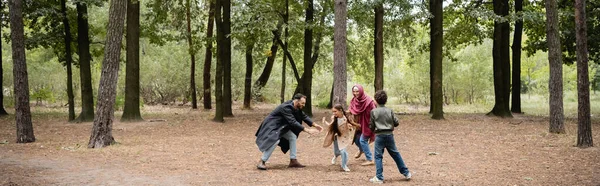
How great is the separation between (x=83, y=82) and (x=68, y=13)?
2.70 metres

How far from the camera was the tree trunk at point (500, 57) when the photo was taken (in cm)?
2136

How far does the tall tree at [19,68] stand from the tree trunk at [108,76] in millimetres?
2249

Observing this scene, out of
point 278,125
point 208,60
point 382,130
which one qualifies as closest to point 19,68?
point 278,125

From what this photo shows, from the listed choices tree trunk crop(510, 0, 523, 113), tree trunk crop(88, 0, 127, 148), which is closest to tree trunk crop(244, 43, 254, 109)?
tree trunk crop(510, 0, 523, 113)

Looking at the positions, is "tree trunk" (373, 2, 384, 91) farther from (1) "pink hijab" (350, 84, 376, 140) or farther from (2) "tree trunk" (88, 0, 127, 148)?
(2) "tree trunk" (88, 0, 127, 148)

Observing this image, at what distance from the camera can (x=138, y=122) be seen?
19.2 metres

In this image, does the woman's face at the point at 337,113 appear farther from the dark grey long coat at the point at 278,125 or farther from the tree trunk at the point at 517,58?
the tree trunk at the point at 517,58

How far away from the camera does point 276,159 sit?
10828 millimetres

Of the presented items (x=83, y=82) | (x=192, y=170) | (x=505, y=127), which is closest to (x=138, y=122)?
(x=83, y=82)

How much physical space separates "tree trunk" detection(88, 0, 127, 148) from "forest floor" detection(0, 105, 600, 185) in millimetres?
442

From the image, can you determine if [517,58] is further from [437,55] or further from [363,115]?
[363,115]

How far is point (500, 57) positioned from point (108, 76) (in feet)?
52.3

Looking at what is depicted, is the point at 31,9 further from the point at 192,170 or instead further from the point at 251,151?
the point at 192,170

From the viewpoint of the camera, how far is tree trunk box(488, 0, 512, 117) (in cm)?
2136
